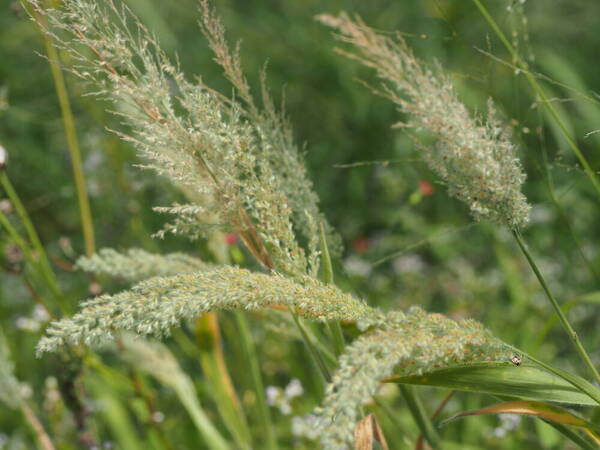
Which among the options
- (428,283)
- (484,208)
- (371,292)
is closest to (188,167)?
(484,208)

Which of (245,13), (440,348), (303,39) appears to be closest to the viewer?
(440,348)

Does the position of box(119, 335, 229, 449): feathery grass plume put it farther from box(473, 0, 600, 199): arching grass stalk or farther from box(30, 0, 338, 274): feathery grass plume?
box(473, 0, 600, 199): arching grass stalk

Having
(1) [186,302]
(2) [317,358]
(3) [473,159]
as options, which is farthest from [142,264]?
(3) [473,159]

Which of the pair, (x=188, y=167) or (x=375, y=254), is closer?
(x=188, y=167)

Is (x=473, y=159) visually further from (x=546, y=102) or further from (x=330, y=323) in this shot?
(x=330, y=323)

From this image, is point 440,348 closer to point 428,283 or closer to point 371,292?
point 371,292

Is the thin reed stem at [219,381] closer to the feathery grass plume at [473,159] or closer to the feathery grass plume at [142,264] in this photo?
the feathery grass plume at [142,264]
